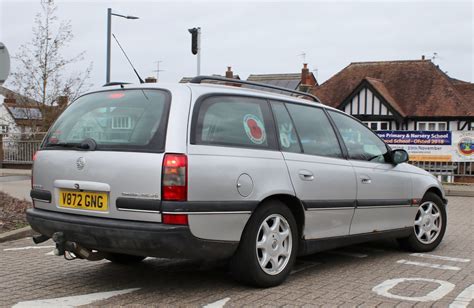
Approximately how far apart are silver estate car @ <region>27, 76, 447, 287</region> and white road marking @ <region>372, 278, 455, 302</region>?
0.61 m

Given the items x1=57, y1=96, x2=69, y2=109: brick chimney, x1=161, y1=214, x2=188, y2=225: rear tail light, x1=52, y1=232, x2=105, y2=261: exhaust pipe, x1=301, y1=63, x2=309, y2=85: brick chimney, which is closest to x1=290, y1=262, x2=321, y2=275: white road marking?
x1=161, y1=214, x2=188, y2=225: rear tail light

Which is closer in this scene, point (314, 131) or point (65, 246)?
point (65, 246)

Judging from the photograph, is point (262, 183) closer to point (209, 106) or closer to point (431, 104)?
point (209, 106)

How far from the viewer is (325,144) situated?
537cm

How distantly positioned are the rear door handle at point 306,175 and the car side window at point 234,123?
360 mm

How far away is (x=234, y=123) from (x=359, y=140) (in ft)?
6.10

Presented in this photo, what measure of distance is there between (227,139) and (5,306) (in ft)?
6.82

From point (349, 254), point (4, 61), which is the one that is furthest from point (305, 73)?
point (349, 254)

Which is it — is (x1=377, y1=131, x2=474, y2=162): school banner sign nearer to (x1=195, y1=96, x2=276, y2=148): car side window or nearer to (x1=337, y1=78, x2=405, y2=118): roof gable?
(x1=195, y1=96, x2=276, y2=148): car side window

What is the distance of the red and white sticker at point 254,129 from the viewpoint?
4656mm

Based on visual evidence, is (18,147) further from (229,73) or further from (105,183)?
(229,73)

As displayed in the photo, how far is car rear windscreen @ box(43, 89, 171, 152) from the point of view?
166 inches

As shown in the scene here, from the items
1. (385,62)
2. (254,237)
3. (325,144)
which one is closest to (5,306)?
(254,237)

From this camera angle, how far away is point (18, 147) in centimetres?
2002
